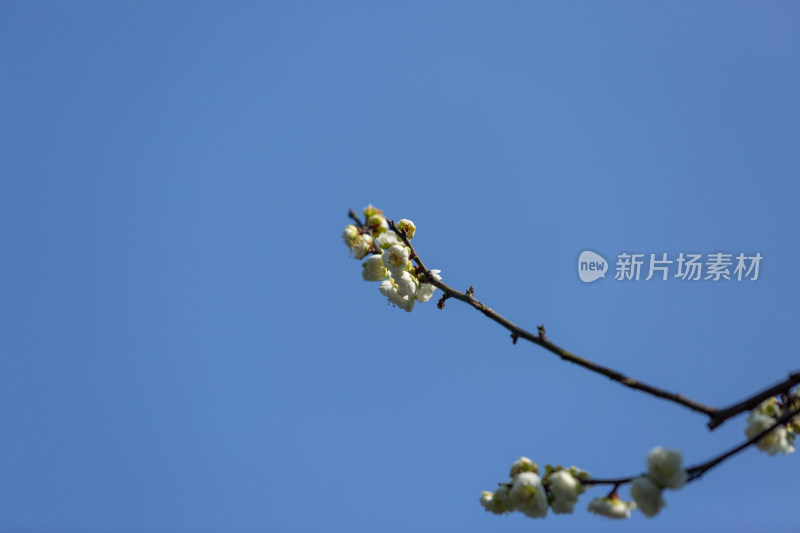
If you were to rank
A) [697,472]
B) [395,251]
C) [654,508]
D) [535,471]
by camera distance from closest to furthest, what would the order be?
[697,472] < [654,508] < [535,471] < [395,251]

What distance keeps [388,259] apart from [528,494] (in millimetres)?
1749

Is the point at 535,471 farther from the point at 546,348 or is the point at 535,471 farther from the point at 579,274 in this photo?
the point at 579,274

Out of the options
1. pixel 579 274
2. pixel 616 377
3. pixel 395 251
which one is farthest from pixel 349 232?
pixel 579 274

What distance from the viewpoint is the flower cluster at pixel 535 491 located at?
2.71 m

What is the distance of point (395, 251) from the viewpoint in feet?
12.4

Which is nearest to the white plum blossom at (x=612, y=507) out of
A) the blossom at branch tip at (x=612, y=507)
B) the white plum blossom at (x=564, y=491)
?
the blossom at branch tip at (x=612, y=507)

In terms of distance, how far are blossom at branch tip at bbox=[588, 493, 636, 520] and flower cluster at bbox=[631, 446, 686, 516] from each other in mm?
213

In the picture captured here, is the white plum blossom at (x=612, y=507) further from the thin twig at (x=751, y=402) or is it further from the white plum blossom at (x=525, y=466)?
the thin twig at (x=751, y=402)

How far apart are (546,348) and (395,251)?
144cm

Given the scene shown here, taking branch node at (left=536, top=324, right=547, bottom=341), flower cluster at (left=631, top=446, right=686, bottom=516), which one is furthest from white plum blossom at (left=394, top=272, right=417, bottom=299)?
flower cluster at (left=631, top=446, right=686, bottom=516)

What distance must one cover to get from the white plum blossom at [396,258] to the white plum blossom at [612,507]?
1860 millimetres

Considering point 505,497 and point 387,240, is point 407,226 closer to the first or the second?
point 387,240

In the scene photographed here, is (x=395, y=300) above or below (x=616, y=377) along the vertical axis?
above

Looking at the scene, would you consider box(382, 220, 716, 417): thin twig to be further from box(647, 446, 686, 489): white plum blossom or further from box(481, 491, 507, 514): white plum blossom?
box(481, 491, 507, 514): white plum blossom
